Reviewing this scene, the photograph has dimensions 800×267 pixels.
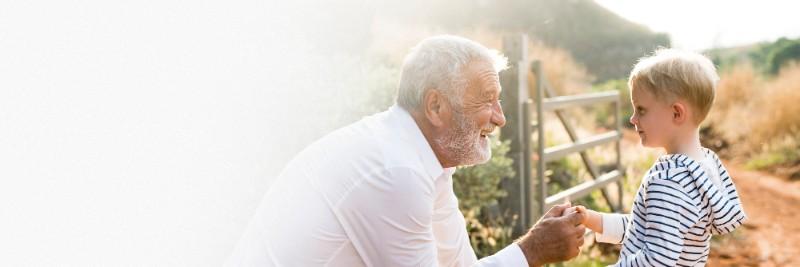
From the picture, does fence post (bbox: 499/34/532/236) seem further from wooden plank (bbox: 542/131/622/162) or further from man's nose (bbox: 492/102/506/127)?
man's nose (bbox: 492/102/506/127)

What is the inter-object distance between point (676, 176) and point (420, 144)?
0.74m

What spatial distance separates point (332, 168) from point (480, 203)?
304cm

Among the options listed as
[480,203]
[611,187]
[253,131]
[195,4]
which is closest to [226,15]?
[195,4]

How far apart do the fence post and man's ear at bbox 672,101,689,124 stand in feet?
9.15

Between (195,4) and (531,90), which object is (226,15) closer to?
(195,4)

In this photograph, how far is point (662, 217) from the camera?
221cm

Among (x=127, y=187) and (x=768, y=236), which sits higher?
(x=127, y=187)

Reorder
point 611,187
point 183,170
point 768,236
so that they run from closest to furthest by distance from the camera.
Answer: point 183,170
point 768,236
point 611,187

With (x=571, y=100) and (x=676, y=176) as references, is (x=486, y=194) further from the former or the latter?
(x=676, y=176)

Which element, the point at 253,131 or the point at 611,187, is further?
the point at 611,187

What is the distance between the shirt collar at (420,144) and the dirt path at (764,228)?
4496 mm

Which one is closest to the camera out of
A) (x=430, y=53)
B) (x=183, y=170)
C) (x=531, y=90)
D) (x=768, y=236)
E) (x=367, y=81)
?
(x=430, y=53)

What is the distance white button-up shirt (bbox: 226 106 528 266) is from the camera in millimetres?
2119

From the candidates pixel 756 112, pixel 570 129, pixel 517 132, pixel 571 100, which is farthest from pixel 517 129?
pixel 756 112
